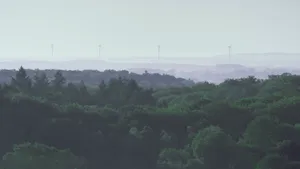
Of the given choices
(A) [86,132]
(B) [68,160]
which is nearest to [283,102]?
(A) [86,132]

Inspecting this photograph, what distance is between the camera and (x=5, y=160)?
179 ft

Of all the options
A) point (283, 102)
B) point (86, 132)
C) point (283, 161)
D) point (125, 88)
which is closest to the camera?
point (283, 161)

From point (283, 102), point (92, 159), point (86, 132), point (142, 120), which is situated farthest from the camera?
point (283, 102)

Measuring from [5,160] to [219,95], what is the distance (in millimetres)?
76306

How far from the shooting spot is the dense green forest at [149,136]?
61344 mm

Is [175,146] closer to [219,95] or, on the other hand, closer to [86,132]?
[86,132]

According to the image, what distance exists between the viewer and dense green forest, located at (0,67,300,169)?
61344 millimetres

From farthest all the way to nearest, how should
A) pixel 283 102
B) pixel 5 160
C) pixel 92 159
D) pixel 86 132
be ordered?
pixel 283 102 < pixel 86 132 < pixel 92 159 < pixel 5 160

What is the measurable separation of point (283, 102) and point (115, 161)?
79.6 feet

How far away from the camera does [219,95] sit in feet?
420

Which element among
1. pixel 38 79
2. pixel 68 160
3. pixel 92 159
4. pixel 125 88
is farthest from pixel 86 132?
pixel 38 79

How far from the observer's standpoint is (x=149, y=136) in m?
71.6

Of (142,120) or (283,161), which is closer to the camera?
(283,161)

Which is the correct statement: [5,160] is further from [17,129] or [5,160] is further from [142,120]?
[142,120]
